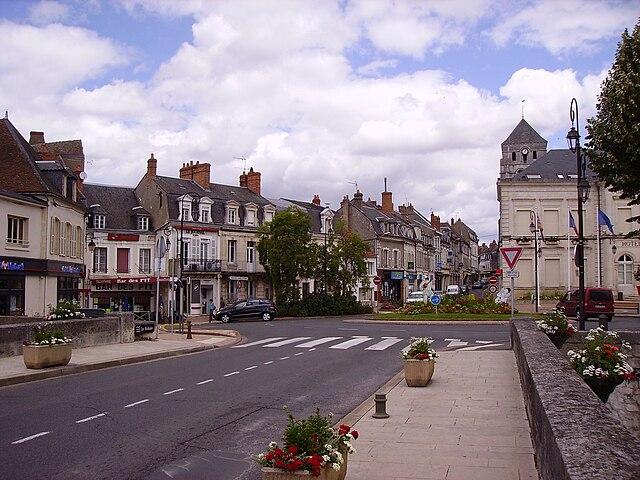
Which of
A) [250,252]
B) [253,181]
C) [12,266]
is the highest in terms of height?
[253,181]

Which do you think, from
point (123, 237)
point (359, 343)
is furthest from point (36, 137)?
point (359, 343)

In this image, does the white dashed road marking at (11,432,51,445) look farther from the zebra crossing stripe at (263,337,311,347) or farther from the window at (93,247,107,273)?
the window at (93,247,107,273)

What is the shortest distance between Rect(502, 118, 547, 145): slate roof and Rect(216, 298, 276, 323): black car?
58174 millimetres

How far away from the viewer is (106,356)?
758 inches

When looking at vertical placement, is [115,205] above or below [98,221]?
above

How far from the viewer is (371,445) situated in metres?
8.77

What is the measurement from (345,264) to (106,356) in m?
34.5

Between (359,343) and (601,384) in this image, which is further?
(359,343)

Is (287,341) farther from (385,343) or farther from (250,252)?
(250,252)

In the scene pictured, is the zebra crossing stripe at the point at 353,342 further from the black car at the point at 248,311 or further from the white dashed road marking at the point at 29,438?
the black car at the point at 248,311

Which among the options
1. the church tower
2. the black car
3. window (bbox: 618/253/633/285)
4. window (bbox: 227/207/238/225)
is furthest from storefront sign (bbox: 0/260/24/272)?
the church tower

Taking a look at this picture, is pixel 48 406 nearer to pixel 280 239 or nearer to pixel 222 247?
pixel 280 239

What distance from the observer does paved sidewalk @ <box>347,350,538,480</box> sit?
24.7 feet

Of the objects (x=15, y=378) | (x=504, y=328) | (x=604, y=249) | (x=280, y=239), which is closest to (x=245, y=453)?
(x=15, y=378)
